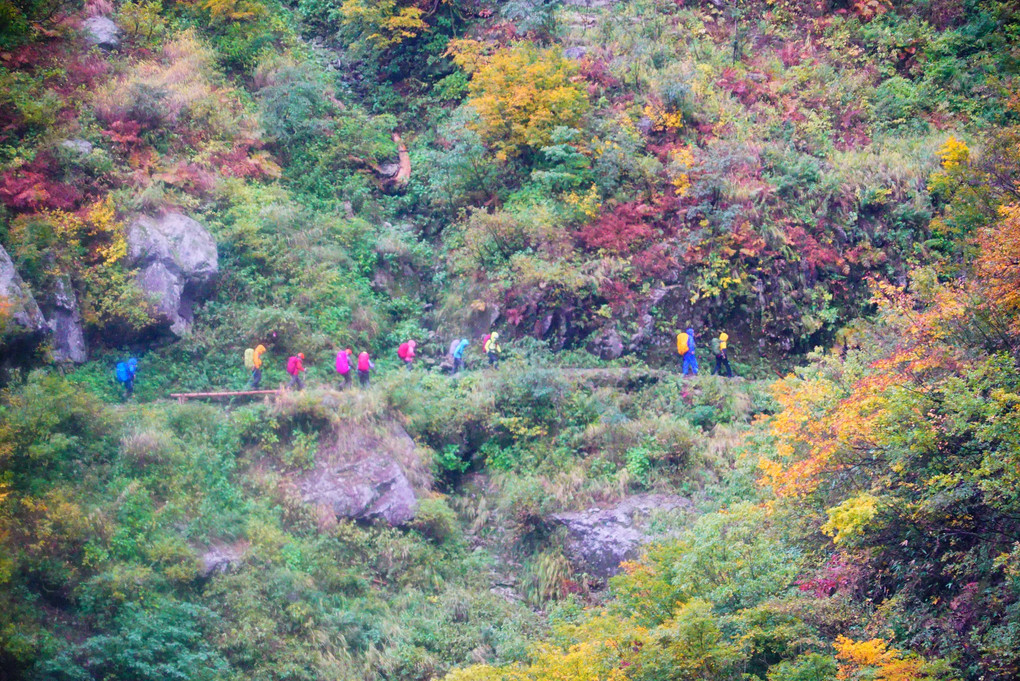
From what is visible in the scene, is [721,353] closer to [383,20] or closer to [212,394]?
[212,394]

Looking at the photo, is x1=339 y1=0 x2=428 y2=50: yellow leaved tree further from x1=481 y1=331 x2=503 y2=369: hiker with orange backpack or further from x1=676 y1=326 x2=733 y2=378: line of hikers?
x1=676 y1=326 x2=733 y2=378: line of hikers

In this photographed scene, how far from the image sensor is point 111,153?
67.9 ft

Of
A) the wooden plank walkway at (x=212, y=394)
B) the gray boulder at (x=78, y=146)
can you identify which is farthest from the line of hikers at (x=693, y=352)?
the gray boulder at (x=78, y=146)

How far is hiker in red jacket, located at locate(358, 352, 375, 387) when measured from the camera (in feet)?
62.2

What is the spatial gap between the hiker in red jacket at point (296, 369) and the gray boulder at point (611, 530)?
6.66 m

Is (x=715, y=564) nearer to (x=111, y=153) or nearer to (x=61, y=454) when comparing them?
(x=61, y=454)

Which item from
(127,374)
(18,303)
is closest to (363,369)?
(127,374)

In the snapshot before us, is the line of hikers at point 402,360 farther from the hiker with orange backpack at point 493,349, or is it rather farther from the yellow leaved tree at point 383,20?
the yellow leaved tree at point 383,20

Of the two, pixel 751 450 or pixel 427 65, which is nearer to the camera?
pixel 751 450

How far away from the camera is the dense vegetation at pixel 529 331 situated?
35.5 feet

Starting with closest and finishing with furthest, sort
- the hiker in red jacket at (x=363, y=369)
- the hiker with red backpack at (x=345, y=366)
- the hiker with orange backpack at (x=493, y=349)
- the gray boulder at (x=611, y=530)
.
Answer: the gray boulder at (x=611, y=530) → the hiker with red backpack at (x=345, y=366) → the hiker in red jacket at (x=363, y=369) → the hiker with orange backpack at (x=493, y=349)

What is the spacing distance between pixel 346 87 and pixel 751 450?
2025 centimetres

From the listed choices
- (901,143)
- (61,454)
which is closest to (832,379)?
(901,143)

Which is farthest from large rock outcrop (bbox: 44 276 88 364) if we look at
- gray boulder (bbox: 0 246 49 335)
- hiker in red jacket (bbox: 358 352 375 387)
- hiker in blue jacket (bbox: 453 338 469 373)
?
hiker in blue jacket (bbox: 453 338 469 373)
